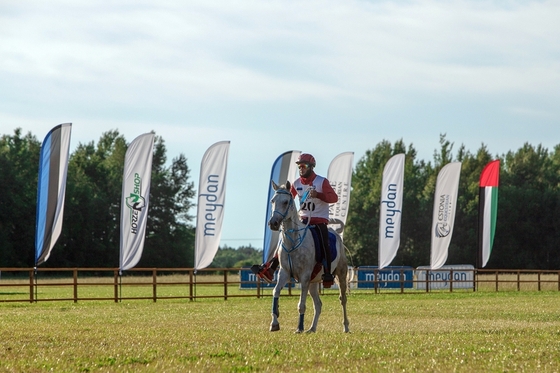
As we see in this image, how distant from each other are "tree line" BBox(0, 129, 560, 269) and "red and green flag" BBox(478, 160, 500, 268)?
137 feet

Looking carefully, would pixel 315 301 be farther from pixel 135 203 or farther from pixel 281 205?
pixel 135 203

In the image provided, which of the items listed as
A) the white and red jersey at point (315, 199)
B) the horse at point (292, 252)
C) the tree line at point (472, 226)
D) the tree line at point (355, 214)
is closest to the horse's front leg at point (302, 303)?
the horse at point (292, 252)

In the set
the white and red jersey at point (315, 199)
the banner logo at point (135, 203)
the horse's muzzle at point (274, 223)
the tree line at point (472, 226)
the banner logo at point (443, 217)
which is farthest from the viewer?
the tree line at point (472, 226)

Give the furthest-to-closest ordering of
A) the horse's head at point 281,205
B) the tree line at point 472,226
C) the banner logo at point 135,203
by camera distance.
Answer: the tree line at point 472,226 → the banner logo at point 135,203 → the horse's head at point 281,205

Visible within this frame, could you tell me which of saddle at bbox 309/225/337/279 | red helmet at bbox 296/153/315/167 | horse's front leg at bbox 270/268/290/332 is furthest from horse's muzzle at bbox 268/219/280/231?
red helmet at bbox 296/153/315/167

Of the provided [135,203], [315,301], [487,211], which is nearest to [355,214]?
[487,211]

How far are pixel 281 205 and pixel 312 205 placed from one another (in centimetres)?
102

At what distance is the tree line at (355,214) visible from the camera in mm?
77500

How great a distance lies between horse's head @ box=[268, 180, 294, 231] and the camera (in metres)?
13.9

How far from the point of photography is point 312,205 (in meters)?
15.0

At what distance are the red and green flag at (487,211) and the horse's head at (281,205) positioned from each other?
26.8 metres

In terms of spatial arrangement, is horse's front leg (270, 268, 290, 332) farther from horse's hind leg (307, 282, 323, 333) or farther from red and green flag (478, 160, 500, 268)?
red and green flag (478, 160, 500, 268)

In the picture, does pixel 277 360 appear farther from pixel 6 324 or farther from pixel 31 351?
pixel 6 324

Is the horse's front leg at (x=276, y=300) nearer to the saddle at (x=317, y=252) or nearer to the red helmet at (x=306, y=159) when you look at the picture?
the saddle at (x=317, y=252)
